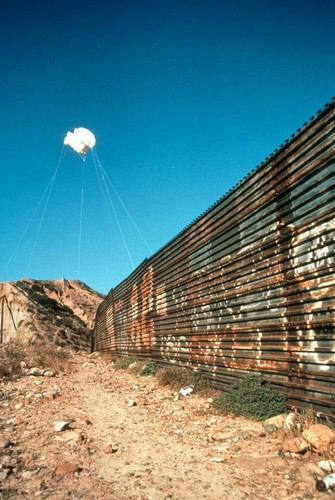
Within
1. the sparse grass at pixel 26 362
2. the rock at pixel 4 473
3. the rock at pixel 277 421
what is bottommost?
the rock at pixel 4 473

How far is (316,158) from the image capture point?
4656 mm

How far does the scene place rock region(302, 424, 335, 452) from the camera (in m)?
3.48

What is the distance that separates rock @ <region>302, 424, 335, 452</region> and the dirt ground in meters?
0.13

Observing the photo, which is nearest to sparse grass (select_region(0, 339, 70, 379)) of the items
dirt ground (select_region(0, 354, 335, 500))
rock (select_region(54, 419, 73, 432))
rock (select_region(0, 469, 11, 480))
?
dirt ground (select_region(0, 354, 335, 500))

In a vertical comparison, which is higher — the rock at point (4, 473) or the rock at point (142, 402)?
the rock at point (142, 402)

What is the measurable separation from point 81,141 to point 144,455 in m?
11.7

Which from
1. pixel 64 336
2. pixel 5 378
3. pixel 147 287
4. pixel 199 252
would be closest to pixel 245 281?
pixel 199 252

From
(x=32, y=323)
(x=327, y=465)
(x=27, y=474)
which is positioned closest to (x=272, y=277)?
(x=327, y=465)

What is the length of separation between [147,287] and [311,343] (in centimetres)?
852

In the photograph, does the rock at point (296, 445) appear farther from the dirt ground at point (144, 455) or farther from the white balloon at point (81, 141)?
the white balloon at point (81, 141)

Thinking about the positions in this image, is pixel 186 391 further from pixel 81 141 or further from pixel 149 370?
pixel 81 141

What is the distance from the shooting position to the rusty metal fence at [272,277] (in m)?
4.44

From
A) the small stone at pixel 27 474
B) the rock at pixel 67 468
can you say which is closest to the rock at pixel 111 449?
→ the rock at pixel 67 468

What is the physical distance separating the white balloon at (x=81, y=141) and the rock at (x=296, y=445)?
11.9 meters
